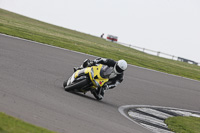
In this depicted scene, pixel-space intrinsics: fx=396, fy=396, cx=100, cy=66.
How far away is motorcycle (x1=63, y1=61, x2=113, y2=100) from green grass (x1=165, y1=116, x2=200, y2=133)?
6.63 feet

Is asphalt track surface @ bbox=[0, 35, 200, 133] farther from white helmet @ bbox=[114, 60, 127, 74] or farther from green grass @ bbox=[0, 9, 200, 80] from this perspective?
green grass @ bbox=[0, 9, 200, 80]

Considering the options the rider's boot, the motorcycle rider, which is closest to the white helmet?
the motorcycle rider

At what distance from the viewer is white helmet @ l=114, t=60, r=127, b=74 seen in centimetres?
1009

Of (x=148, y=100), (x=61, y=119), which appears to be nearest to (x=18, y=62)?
(x=148, y=100)

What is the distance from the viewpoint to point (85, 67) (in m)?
10.6

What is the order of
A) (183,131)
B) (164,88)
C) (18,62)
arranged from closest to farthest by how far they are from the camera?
(183,131)
(18,62)
(164,88)

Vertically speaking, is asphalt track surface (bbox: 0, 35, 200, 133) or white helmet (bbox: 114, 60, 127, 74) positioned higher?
white helmet (bbox: 114, 60, 127, 74)

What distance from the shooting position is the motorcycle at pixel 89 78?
10.1 m

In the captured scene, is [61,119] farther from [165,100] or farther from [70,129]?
[165,100]

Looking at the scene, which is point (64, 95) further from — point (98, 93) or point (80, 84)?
point (98, 93)

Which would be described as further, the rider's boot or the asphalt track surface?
the rider's boot

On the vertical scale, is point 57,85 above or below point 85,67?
below

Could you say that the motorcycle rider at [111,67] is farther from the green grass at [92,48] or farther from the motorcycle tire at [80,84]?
the green grass at [92,48]

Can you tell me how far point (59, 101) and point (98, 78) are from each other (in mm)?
1978
